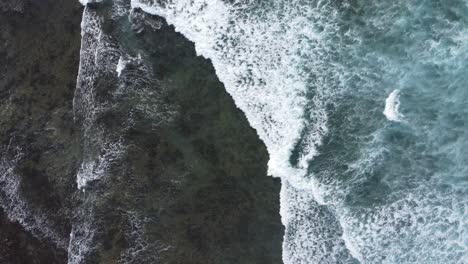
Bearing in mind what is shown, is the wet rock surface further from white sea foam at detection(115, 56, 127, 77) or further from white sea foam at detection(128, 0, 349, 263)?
white sea foam at detection(128, 0, 349, 263)

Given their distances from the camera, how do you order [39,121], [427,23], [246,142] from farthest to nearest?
[39,121]
[246,142]
[427,23]

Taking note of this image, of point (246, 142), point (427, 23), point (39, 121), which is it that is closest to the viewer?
point (427, 23)

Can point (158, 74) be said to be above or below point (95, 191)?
above

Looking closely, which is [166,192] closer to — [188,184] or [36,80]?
[188,184]

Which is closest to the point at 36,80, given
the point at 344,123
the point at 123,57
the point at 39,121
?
the point at 39,121

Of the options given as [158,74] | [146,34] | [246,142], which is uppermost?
[146,34]

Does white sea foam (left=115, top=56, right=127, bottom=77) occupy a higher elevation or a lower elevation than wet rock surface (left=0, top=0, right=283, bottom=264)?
higher

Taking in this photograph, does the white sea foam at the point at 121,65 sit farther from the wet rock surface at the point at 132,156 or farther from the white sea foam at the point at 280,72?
the white sea foam at the point at 280,72

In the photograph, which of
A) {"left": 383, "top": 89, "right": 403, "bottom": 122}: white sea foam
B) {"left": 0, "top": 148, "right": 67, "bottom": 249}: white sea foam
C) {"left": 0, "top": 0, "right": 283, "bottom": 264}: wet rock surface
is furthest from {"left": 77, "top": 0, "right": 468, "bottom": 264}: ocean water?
{"left": 0, "top": 148, "right": 67, "bottom": 249}: white sea foam
